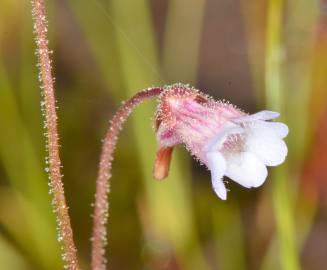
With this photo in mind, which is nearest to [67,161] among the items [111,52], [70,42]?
[111,52]

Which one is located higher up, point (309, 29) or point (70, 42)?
point (70, 42)

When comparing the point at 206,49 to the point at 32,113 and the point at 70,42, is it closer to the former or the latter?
the point at 70,42

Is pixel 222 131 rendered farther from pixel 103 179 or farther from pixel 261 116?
pixel 103 179

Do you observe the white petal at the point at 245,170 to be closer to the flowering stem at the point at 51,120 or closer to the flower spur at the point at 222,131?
the flower spur at the point at 222,131

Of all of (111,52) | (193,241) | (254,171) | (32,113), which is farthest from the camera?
(111,52)

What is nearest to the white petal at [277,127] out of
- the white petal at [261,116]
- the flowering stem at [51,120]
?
the white petal at [261,116]

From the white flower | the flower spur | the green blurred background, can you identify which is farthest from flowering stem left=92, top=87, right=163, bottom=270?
the green blurred background
